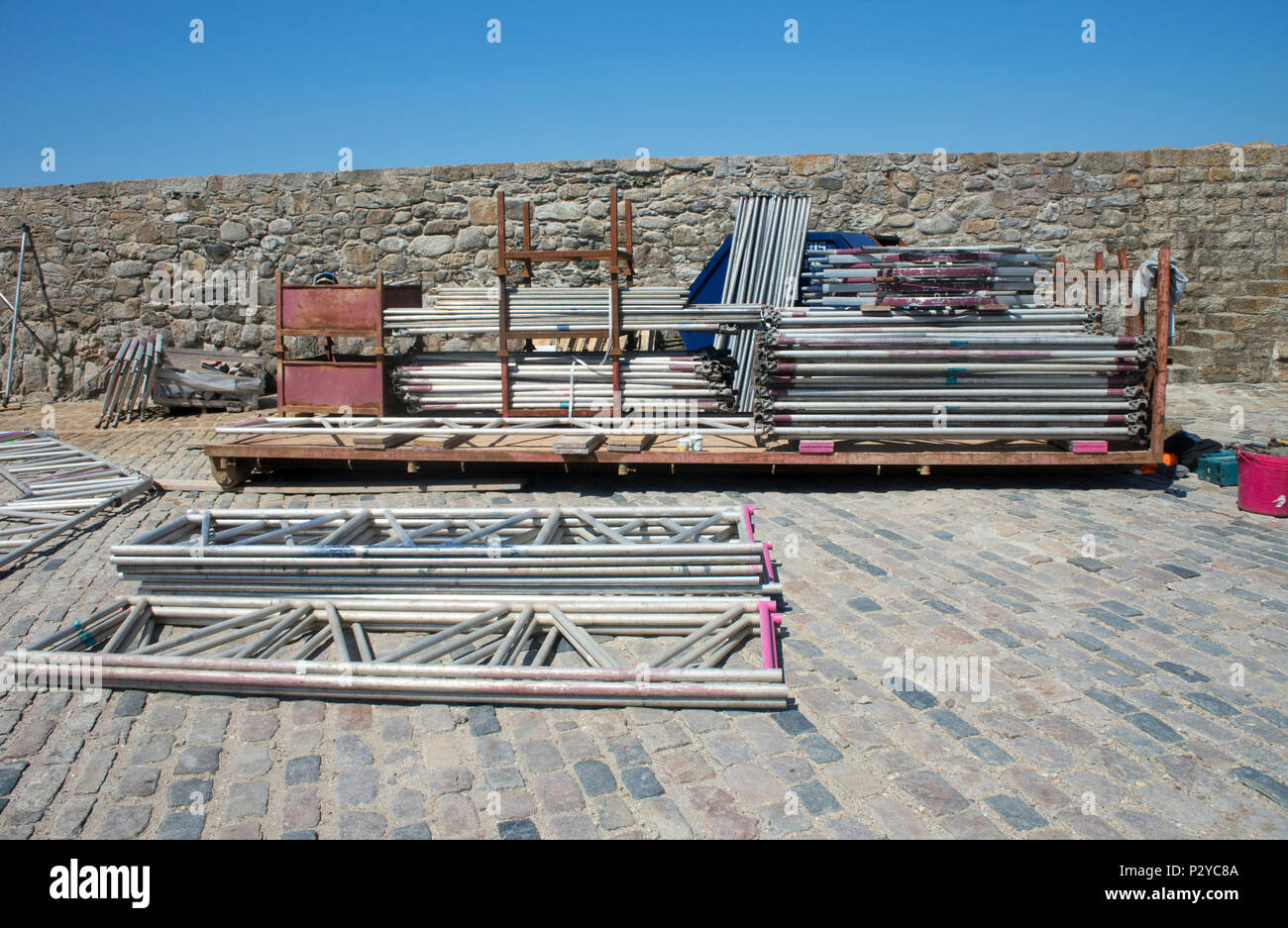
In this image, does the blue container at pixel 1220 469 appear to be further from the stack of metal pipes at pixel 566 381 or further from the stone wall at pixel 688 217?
the stone wall at pixel 688 217

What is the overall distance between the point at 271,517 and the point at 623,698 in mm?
3159

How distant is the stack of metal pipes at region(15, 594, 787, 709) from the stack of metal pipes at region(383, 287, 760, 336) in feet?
13.2

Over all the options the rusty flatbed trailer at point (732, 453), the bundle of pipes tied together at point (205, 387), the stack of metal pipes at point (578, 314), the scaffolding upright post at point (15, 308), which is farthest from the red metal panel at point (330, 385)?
the scaffolding upright post at point (15, 308)

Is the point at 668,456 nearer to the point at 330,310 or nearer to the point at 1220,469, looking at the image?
the point at 330,310

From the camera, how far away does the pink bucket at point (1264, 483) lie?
251 inches

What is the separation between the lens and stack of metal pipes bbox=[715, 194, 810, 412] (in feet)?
29.7

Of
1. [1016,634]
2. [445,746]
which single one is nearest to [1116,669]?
[1016,634]

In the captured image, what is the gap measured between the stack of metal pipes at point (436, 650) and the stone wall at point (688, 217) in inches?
299

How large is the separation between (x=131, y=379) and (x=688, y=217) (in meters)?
7.32

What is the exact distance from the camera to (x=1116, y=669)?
4.14 m

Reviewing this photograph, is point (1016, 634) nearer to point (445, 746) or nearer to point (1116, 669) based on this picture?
point (1116, 669)

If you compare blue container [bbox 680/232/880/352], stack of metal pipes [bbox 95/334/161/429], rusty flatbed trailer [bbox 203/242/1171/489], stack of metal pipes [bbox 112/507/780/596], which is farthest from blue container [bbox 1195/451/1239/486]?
stack of metal pipes [bbox 95/334/161/429]

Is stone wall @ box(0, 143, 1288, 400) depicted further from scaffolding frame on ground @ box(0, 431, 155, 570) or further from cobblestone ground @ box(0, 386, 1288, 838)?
cobblestone ground @ box(0, 386, 1288, 838)

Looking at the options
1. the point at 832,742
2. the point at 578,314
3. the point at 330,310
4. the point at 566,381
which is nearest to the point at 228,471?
the point at 330,310
